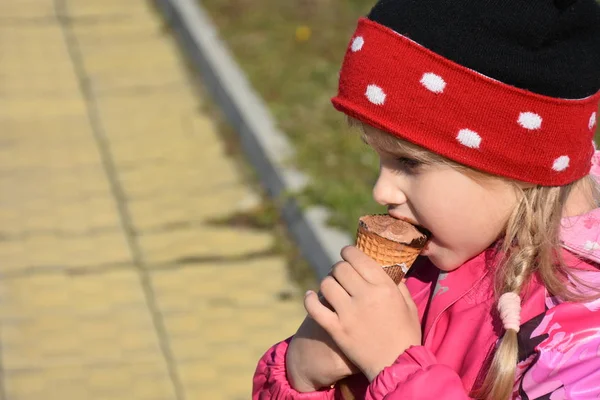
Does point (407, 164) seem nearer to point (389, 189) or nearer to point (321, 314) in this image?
point (389, 189)

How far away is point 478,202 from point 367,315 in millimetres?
318

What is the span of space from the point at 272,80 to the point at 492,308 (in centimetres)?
525

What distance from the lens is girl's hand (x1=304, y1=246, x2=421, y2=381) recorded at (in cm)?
209

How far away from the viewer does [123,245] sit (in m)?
5.70

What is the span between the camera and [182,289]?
17.5 feet

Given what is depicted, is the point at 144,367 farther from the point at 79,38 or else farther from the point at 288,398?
the point at 79,38

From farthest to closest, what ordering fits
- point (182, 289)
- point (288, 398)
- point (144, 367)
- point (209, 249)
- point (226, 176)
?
1. point (226, 176)
2. point (209, 249)
3. point (182, 289)
4. point (144, 367)
5. point (288, 398)

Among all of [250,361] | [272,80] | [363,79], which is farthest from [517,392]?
[272,80]

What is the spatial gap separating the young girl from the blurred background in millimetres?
2583

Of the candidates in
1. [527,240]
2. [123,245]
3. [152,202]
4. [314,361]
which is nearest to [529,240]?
[527,240]

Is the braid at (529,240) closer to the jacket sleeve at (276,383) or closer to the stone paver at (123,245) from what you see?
the jacket sleeve at (276,383)

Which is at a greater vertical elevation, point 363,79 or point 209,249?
point 363,79

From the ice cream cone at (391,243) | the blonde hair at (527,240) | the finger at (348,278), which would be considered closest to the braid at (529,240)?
the blonde hair at (527,240)

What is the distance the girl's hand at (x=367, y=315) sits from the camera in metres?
2.09
